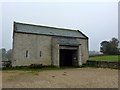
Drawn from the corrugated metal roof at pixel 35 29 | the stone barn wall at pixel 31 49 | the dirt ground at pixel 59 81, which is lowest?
the dirt ground at pixel 59 81

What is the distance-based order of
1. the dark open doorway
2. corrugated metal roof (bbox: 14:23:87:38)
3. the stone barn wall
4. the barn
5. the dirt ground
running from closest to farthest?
1. the dirt ground
2. the stone barn wall
3. the barn
4. corrugated metal roof (bbox: 14:23:87:38)
5. the dark open doorway

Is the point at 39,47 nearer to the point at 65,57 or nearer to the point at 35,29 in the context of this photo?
the point at 35,29

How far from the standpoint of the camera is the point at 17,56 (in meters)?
16.8

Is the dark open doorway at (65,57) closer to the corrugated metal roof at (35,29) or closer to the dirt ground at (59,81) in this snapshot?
the corrugated metal roof at (35,29)

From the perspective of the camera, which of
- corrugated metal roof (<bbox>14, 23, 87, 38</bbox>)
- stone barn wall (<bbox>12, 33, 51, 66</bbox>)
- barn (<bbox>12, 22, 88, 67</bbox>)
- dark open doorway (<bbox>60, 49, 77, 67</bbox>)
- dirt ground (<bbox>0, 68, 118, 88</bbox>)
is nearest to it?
dirt ground (<bbox>0, 68, 118, 88</bbox>)

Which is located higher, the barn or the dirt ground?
the barn

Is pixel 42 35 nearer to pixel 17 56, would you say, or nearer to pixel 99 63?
pixel 17 56

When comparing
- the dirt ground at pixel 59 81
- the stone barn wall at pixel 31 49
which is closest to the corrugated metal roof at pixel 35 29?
the stone barn wall at pixel 31 49

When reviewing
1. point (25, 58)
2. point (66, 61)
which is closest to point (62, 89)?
point (25, 58)

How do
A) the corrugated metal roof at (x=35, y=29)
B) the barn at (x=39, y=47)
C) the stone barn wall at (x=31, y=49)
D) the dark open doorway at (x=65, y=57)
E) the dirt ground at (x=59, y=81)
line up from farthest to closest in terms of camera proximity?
the dark open doorway at (x=65, y=57), the corrugated metal roof at (x=35, y=29), the barn at (x=39, y=47), the stone barn wall at (x=31, y=49), the dirt ground at (x=59, y=81)

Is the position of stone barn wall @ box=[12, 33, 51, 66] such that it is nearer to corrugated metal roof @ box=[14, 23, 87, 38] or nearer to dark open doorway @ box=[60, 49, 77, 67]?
corrugated metal roof @ box=[14, 23, 87, 38]

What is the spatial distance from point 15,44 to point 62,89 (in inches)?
502

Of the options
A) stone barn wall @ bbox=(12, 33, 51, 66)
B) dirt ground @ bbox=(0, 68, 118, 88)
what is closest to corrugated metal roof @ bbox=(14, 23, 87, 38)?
stone barn wall @ bbox=(12, 33, 51, 66)

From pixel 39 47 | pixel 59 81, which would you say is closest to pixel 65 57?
pixel 39 47
